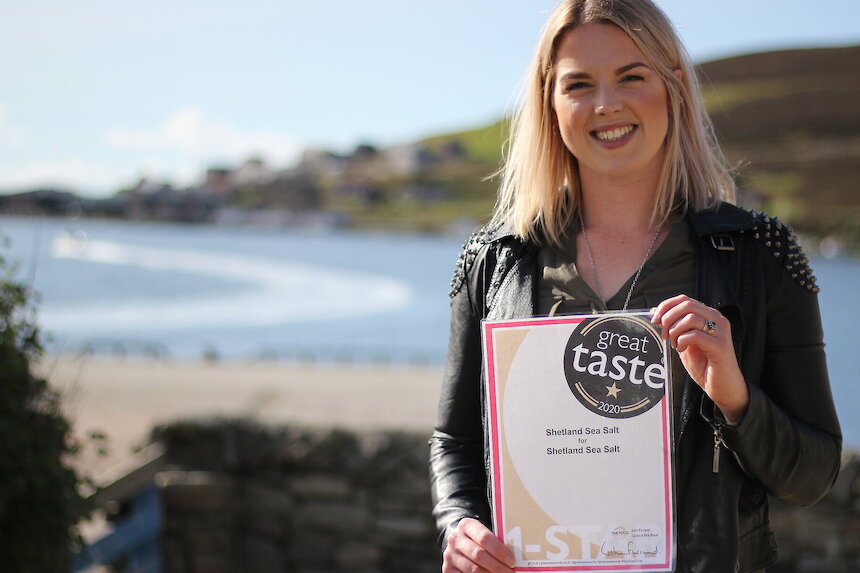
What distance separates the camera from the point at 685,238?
174 centimetres

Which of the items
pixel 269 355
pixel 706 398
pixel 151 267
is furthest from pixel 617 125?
pixel 151 267

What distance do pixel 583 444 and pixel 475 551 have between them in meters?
0.26

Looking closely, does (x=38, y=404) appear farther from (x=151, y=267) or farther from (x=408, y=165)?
(x=408, y=165)

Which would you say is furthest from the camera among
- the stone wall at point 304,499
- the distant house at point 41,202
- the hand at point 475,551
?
the stone wall at point 304,499

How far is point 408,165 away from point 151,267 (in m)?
75.3

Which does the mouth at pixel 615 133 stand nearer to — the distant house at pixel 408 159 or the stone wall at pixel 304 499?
the stone wall at pixel 304 499

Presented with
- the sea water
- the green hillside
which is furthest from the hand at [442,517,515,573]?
the green hillside

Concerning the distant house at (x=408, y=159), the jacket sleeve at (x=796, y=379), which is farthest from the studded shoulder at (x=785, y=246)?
the distant house at (x=408, y=159)

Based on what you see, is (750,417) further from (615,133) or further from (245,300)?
(245,300)

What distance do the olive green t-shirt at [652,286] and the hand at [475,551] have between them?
15.5 inches

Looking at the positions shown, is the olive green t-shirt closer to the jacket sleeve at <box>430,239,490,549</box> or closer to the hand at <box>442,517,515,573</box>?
the jacket sleeve at <box>430,239,490,549</box>

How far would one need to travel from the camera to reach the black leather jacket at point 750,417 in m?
1.58

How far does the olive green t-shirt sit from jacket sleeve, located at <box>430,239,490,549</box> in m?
0.17

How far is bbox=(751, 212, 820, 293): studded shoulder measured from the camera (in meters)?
1.67
